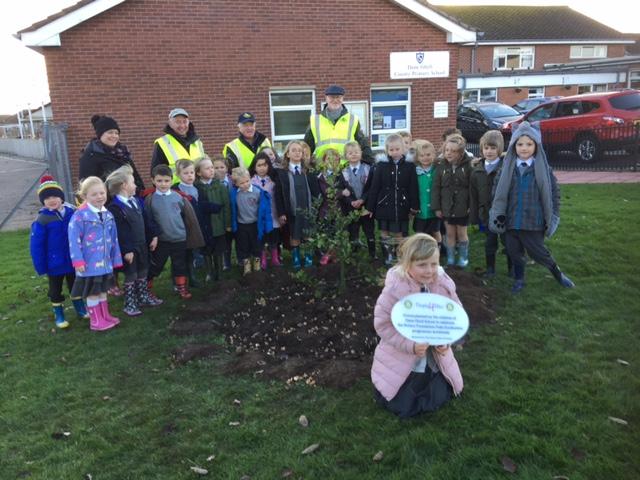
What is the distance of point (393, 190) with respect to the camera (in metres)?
6.28

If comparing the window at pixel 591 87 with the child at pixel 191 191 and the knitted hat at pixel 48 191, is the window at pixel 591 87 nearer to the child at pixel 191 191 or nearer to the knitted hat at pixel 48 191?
the child at pixel 191 191

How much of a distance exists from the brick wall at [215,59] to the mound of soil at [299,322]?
6.67m

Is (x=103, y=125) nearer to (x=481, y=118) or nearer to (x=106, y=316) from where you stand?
(x=106, y=316)

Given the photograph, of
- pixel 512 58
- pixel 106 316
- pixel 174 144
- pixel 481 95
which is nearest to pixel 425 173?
pixel 174 144

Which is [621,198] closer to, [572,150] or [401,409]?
[572,150]

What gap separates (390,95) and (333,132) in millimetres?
7044

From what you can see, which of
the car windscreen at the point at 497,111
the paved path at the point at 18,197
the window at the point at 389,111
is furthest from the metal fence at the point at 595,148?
the paved path at the point at 18,197

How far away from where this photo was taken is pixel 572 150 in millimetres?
14586

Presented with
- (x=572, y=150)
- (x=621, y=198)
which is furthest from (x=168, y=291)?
(x=572, y=150)

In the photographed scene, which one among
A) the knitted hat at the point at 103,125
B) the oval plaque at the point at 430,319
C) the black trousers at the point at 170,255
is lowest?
the black trousers at the point at 170,255

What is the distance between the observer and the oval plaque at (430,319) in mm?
3035

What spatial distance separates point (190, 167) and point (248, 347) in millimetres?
2378

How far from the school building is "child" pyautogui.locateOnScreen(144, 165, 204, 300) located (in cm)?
608

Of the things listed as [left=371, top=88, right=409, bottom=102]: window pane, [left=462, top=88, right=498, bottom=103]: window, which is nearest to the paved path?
[left=371, top=88, right=409, bottom=102]: window pane
